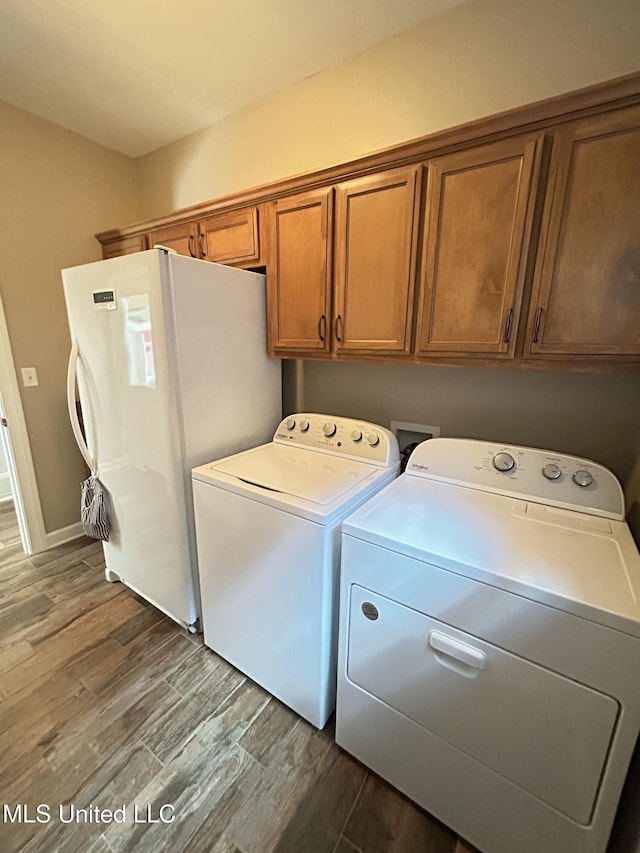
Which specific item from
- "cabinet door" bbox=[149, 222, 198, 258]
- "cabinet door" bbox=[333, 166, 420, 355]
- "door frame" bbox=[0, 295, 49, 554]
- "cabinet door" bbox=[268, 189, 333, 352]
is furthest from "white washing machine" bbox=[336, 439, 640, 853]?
"door frame" bbox=[0, 295, 49, 554]

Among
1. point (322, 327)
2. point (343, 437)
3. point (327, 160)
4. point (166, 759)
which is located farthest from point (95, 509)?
point (327, 160)

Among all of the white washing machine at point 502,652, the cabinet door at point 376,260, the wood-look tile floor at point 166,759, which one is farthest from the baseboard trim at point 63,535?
the cabinet door at point 376,260

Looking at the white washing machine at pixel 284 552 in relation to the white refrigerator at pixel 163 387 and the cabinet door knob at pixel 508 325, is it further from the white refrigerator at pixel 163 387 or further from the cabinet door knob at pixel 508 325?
the cabinet door knob at pixel 508 325

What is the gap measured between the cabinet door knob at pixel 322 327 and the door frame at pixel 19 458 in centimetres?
195

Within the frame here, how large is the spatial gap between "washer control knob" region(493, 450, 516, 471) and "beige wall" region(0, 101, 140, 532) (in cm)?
268

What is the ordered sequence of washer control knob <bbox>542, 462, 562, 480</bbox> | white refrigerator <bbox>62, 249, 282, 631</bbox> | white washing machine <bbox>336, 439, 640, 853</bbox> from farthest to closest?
white refrigerator <bbox>62, 249, 282, 631</bbox>, washer control knob <bbox>542, 462, 562, 480</bbox>, white washing machine <bbox>336, 439, 640, 853</bbox>

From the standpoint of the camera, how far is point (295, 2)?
1.37m

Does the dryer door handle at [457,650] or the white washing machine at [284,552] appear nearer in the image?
the dryer door handle at [457,650]

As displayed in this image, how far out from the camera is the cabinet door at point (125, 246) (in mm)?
2246

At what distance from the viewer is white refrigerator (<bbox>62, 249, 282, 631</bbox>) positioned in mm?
1456

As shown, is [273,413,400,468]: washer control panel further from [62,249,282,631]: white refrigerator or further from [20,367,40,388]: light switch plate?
[20,367,40,388]: light switch plate

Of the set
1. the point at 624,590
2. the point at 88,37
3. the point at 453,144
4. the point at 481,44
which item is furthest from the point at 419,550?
the point at 88,37

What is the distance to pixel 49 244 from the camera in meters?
2.27

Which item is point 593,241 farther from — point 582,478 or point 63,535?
point 63,535
